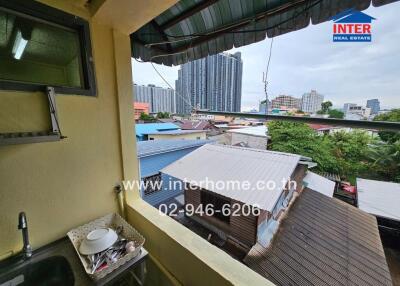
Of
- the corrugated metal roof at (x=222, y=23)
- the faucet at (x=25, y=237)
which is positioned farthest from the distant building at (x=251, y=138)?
the faucet at (x=25, y=237)

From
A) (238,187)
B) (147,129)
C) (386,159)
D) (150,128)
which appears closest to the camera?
(238,187)

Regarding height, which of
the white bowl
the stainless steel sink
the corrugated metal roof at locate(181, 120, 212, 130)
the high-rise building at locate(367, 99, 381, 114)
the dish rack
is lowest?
the stainless steel sink

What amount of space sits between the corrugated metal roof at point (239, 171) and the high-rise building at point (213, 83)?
62.2 inches

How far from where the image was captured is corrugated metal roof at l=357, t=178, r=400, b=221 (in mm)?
4398

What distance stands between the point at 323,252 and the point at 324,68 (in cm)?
274

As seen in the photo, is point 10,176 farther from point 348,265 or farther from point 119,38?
point 348,265

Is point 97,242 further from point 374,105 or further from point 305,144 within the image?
point 305,144

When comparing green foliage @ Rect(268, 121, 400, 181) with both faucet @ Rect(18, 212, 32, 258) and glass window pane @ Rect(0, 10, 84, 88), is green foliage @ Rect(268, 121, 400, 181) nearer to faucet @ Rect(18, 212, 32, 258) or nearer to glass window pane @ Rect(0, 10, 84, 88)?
glass window pane @ Rect(0, 10, 84, 88)

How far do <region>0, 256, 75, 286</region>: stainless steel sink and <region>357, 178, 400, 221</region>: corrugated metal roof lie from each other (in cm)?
645

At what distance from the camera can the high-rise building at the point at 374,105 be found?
0.89 metres

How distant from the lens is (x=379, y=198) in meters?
4.96

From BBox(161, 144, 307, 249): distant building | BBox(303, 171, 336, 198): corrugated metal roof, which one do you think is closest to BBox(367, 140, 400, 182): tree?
BBox(303, 171, 336, 198): corrugated metal roof

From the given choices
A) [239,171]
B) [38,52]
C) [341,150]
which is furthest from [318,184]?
[38,52]

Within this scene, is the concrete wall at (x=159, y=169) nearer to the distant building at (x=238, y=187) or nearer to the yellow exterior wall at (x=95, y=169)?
the distant building at (x=238, y=187)
